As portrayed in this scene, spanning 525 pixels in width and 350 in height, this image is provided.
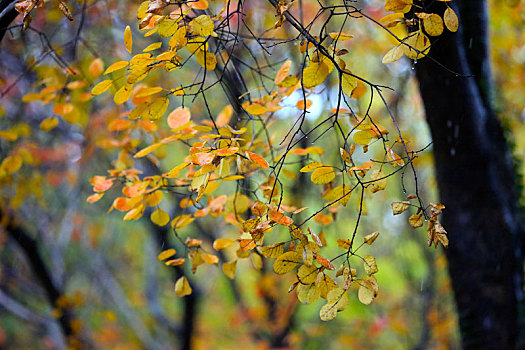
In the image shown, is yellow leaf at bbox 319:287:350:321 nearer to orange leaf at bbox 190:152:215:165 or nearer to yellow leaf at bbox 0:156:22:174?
orange leaf at bbox 190:152:215:165

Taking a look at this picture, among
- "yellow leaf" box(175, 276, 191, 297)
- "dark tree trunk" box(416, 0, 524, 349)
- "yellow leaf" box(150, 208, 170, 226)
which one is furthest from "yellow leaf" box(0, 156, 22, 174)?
"dark tree trunk" box(416, 0, 524, 349)

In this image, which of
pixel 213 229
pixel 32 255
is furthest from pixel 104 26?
pixel 213 229

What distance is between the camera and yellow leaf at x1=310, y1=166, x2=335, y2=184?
1.22 m

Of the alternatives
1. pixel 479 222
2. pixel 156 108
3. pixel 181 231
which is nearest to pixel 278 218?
pixel 156 108

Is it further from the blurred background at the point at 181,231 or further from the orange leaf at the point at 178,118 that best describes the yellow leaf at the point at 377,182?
the blurred background at the point at 181,231

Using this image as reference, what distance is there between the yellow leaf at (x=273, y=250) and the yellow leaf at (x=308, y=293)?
106 millimetres

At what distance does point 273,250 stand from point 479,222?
1.64m

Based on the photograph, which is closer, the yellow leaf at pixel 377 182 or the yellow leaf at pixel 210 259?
the yellow leaf at pixel 377 182

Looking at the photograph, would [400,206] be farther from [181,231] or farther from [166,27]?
[181,231]

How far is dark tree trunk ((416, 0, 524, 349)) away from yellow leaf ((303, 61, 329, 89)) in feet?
4.18

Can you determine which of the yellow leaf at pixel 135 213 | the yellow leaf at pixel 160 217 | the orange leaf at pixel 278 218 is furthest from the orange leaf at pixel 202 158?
the yellow leaf at pixel 160 217

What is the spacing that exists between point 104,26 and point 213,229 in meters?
2.47

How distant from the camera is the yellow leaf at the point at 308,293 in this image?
112cm

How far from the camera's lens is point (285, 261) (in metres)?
1.13
